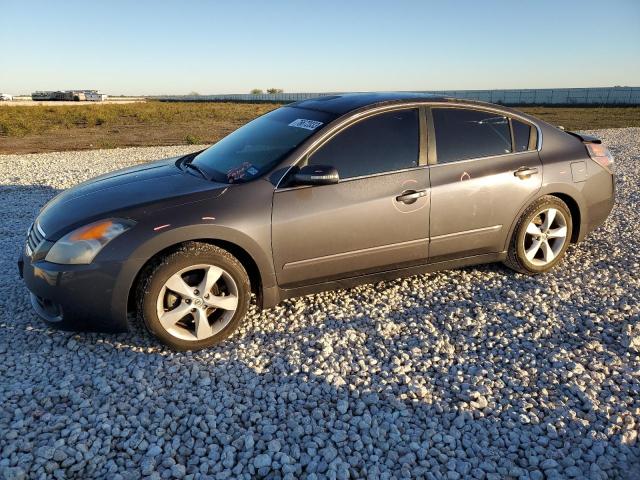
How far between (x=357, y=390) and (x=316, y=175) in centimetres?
149

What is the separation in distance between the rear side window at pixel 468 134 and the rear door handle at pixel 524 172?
0.20 meters

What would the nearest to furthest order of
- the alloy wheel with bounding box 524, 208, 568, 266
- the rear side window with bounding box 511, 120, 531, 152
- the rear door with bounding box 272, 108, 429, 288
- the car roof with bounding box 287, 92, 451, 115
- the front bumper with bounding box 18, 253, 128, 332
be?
the front bumper with bounding box 18, 253, 128, 332 → the rear door with bounding box 272, 108, 429, 288 → the car roof with bounding box 287, 92, 451, 115 → the rear side window with bounding box 511, 120, 531, 152 → the alloy wheel with bounding box 524, 208, 568, 266

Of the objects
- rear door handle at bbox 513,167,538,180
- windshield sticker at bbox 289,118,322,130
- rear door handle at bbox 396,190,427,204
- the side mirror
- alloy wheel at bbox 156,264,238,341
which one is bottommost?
alloy wheel at bbox 156,264,238,341

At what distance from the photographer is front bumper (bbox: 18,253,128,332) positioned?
3174 millimetres

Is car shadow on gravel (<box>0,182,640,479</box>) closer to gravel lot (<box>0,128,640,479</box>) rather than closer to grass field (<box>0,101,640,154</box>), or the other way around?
gravel lot (<box>0,128,640,479</box>)

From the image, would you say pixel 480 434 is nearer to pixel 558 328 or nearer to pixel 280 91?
pixel 558 328

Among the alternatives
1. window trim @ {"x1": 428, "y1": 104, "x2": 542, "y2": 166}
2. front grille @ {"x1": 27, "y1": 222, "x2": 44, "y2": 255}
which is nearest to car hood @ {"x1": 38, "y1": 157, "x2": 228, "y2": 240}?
front grille @ {"x1": 27, "y1": 222, "x2": 44, "y2": 255}

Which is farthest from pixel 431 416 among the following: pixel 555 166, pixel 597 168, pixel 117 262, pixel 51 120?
pixel 51 120

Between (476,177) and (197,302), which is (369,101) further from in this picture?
(197,302)

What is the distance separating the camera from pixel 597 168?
4812 millimetres

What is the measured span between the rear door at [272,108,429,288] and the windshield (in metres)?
0.24

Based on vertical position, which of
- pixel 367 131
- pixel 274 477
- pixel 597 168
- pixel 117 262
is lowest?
pixel 274 477

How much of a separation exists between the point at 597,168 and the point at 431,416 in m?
3.40

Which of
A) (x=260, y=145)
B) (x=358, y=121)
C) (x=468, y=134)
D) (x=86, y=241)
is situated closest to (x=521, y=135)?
(x=468, y=134)
